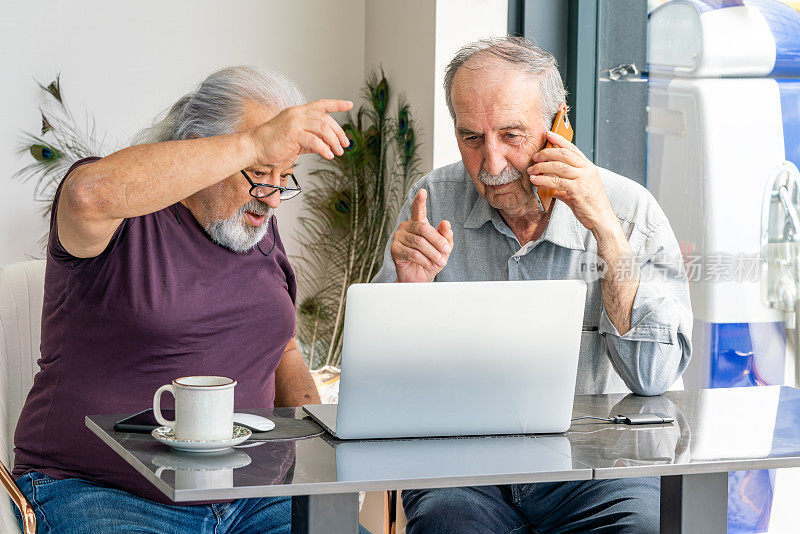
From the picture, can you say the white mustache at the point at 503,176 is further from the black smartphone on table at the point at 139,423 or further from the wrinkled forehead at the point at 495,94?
the black smartphone on table at the point at 139,423

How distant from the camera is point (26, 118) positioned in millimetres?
3617

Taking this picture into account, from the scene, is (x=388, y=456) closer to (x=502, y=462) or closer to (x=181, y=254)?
(x=502, y=462)

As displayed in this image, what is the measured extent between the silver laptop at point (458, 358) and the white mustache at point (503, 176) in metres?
0.64

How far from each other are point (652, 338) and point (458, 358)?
1.86 feet

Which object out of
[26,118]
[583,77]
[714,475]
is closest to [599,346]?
[714,475]

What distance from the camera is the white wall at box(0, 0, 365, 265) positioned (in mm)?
3605

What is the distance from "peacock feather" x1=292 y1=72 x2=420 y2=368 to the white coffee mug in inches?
93.9

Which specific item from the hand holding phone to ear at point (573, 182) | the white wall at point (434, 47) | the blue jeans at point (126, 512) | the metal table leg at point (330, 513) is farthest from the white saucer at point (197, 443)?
the white wall at point (434, 47)

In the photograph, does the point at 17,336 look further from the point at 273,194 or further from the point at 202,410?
the point at 202,410

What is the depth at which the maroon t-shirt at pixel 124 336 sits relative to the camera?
67.1 inches

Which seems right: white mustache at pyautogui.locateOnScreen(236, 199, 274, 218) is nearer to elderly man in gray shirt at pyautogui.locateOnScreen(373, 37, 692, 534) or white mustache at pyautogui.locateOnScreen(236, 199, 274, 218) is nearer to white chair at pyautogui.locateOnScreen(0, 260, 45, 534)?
elderly man in gray shirt at pyautogui.locateOnScreen(373, 37, 692, 534)

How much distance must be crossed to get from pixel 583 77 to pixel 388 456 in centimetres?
204

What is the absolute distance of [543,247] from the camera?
6.49 ft

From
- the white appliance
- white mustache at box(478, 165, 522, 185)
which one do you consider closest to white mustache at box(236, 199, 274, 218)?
white mustache at box(478, 165, 522, 185)
